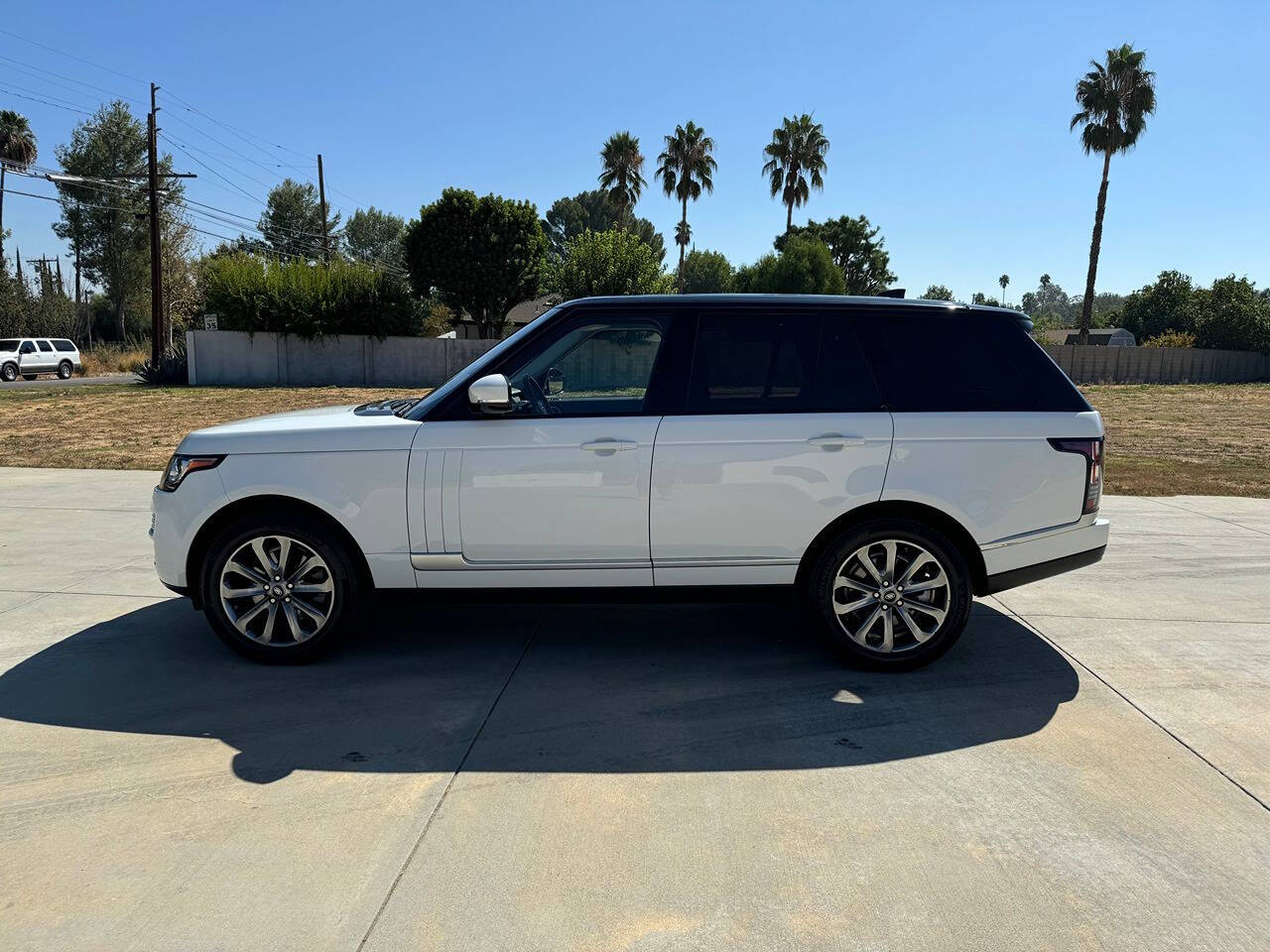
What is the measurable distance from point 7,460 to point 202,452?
1027 centimetres

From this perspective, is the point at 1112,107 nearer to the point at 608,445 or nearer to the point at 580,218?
the point at 608,445

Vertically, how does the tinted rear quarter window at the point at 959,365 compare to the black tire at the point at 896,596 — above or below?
above

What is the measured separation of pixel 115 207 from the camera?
56.3m

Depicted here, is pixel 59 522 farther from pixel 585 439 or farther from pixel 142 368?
pixel 142 368

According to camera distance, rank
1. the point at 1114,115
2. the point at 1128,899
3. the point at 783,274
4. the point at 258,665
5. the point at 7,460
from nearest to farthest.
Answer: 1. the point at 1128,899
2. the point at 258,665
3. the point at 7,460
4. the point at 1114,115
5. the point at 783,274

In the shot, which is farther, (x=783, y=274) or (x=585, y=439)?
(x=783, y=274)

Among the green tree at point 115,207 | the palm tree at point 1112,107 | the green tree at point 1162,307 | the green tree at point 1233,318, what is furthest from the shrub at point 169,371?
the green tree at point 1162,307

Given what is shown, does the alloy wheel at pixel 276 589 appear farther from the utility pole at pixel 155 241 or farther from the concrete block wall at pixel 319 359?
the utility pole at pixel 155 241

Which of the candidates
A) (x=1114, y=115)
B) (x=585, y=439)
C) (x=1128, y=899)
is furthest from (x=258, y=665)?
(x=1114, y=115)

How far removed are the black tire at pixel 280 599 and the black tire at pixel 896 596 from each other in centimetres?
236

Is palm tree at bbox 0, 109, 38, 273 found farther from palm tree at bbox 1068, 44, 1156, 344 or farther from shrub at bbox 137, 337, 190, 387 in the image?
palm tree at bbox 1068, 44, 1156, 344

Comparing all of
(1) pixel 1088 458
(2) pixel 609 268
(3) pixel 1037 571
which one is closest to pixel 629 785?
(3) pixel 1037 571

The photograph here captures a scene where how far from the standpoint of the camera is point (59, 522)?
8211 mm

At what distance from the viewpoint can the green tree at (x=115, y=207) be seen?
186 ft
